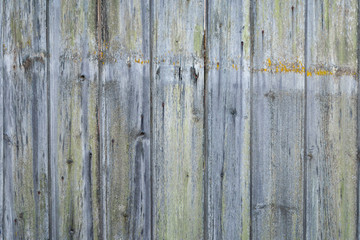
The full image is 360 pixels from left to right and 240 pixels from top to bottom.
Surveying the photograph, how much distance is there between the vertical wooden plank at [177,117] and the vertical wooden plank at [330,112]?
40 cm

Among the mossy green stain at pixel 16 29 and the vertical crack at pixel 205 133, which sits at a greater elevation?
the mossy green stain at pixel 16 29

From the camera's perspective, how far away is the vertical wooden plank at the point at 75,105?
1.07 meters

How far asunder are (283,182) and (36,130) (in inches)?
35.8

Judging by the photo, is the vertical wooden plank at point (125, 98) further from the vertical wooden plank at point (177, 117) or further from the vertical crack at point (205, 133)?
the vertical crack at point (205, 133)

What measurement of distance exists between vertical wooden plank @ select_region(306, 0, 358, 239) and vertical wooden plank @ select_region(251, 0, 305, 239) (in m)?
0.04

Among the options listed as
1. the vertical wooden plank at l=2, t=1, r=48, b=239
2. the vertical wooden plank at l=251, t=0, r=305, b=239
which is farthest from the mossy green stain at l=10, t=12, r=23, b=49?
the vertical wooden plank at l=251, t=0, r=305, b=239

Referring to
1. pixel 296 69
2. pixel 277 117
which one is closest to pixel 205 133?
pixel 277 117

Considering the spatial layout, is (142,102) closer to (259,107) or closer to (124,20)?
(124,20)

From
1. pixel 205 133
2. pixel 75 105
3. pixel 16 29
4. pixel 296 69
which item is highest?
pixel 16 29

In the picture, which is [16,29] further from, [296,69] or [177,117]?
[296,69]

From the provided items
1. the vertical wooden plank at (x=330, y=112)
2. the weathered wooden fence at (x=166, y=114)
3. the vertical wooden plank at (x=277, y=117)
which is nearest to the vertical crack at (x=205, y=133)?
the weathered wooden fence at (x=166, y=114)

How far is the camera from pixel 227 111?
109cm

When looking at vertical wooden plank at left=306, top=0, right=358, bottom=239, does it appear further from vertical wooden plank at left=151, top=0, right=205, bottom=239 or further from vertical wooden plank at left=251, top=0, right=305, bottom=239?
vertical wooden plank at left=151, top=0, right=205, bottom=239

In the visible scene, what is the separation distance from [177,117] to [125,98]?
20 centimetres
